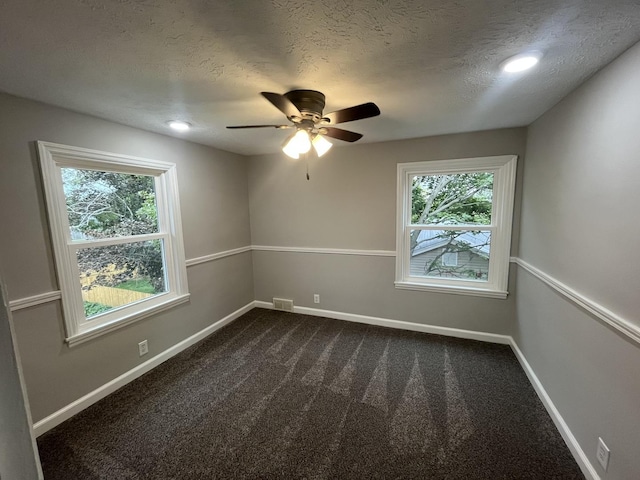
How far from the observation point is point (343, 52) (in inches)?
50.8

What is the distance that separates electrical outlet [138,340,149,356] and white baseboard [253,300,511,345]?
1.66 m

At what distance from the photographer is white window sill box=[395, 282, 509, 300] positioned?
2.84m

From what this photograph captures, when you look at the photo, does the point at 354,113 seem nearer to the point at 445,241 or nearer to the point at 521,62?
the point at 521,62

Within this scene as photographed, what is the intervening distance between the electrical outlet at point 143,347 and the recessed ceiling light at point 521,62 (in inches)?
132

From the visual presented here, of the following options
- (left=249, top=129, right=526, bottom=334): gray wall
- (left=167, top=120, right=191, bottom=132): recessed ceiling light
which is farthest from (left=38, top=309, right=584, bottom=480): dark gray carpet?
(left=167, top=120, right=191, bottom=132): recessed ceiling light

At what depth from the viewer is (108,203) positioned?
91.1 inches

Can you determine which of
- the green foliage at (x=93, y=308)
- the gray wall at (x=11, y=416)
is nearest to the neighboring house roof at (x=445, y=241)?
the green foliage at (x=93, y=308)

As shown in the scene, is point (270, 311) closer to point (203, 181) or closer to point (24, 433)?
point (203, 181)

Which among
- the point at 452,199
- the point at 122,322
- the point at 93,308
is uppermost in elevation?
the point at 452,199

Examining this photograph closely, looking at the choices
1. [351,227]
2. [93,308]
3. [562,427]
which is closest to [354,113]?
[351,227]

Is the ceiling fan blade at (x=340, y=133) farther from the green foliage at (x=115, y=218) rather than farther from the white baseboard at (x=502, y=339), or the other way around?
the white baseboard at (x=502, y=339)

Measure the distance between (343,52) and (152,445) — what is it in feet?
8.41

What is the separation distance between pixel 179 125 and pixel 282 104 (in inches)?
51.1

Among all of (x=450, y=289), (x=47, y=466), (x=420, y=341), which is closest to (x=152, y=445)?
(x=47, y=466)
